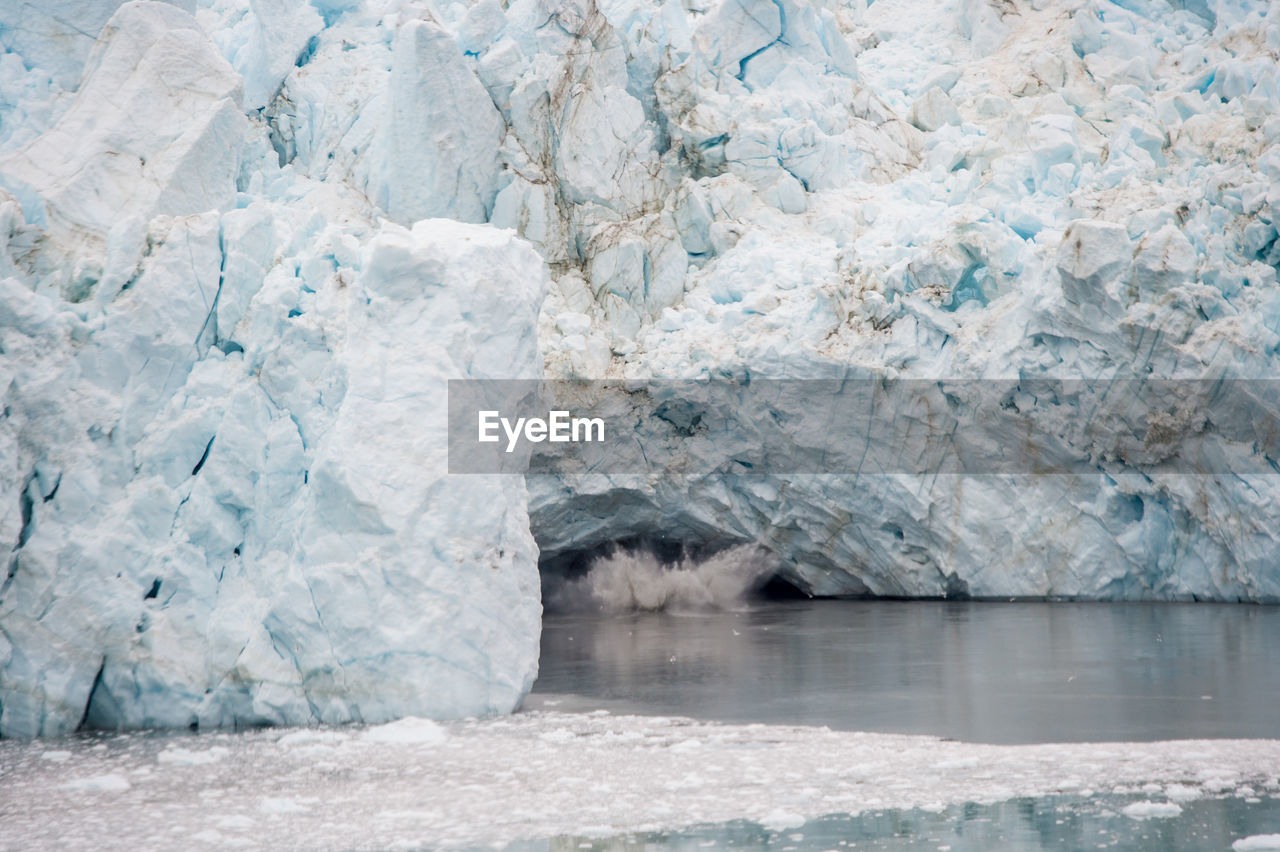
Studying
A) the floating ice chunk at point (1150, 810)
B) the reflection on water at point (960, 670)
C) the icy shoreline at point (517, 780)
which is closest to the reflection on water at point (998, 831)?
the floating ice chunk at point (1150, 810)

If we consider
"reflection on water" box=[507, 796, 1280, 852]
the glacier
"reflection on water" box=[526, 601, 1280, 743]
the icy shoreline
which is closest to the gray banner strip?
the glacier

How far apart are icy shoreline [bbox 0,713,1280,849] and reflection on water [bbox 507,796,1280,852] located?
13 centimetres

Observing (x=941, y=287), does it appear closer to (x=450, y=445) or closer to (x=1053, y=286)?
(x=1053, y=286)

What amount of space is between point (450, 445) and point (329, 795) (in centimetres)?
267

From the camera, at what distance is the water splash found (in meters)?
14.9

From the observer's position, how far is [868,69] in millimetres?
16172

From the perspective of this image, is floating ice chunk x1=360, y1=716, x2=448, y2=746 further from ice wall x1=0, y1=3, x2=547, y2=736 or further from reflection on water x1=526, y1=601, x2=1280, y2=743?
reflection on water x1=526, y1=601, x2=1280, y2=743

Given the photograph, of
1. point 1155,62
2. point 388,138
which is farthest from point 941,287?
point 388,138

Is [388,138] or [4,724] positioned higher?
[388,138]

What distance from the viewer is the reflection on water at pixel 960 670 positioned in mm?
6641

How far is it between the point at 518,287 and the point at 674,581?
765 centimetres

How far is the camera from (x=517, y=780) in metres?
5.62

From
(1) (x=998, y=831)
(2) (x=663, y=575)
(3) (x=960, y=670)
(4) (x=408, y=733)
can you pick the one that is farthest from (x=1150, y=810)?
(2) (x=663, y=575)

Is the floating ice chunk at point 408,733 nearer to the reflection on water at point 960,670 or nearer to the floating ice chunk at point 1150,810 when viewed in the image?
the reflection on water at point 960,670
